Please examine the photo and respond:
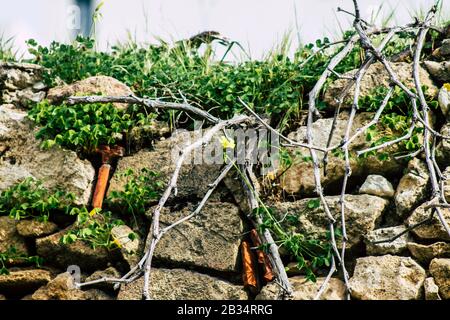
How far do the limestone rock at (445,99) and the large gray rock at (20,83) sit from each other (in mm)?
2513

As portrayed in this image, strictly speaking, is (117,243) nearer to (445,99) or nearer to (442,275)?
(442,275)

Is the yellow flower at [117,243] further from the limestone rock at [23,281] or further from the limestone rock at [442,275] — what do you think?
the limestone rock at [442,275]

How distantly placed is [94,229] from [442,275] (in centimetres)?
182

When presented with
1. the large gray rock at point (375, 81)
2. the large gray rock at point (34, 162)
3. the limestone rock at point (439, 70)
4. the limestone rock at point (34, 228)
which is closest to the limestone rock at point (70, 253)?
the limestone rock at point (34, 228)

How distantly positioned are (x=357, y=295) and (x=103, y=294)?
1.37 meters

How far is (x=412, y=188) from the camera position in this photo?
388 centimetres

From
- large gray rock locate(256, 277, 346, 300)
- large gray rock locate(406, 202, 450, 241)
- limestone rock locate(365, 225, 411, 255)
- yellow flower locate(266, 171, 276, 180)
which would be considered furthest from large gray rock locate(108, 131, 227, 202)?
large gray rock locate(406, 202, 450, 241)

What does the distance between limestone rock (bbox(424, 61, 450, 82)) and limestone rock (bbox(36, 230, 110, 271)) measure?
214cm

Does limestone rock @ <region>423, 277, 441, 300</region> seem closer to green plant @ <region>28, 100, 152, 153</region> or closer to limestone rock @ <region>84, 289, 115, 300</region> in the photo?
limestone rock @ <region>84, 289, 115, 300</region>

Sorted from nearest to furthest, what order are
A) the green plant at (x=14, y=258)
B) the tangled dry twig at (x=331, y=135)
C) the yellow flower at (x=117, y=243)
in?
the tangled dry twig at (x=331, y=135)
the yellow flower at (x=117, y=243)
the green plant at (x=14, y=258)

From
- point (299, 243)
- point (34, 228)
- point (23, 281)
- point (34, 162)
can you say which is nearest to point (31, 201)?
point (34, 228)

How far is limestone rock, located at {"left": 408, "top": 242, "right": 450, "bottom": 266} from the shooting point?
3635mm

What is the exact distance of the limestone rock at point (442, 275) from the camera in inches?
139

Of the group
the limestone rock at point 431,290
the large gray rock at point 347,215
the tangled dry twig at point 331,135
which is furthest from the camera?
the large gray rock at point 347,215
